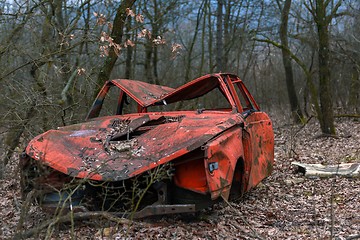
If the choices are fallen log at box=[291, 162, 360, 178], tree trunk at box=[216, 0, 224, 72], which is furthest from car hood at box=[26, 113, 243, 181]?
tree trunk at box=[216, 0, 224, 72]

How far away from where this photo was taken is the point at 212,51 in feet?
76.0

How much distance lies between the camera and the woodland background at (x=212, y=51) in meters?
9.80

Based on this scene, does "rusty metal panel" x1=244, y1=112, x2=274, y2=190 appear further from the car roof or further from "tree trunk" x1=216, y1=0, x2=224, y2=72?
"tree trunk" x1=216, y1=0, x2=224, y2=72

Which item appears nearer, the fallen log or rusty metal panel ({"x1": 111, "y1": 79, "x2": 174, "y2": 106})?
rusty metal panel ({"x1": 111, "y1": 79, "x2": 174, "y2": 106})

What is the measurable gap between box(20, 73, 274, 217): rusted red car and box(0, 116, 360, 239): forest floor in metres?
0.26

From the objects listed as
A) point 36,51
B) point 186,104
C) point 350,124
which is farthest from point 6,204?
point 350,124

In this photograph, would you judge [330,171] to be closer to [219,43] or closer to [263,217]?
[263,217]

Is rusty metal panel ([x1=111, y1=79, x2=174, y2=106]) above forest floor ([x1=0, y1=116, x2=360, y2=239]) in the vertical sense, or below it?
above

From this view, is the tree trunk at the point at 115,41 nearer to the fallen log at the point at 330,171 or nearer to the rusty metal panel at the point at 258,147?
the rusty metal panel at the point at 258,147

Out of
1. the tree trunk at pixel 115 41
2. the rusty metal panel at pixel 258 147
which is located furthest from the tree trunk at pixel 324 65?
the rusty metal panel at pixel 258 147

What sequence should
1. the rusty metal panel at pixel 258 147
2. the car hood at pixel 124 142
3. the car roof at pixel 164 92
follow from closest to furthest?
the car hood at pixel 124 142
the rusty metal panel at pixel 258 147
the car roof at pixel 164 92

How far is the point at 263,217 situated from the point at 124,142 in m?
1.96

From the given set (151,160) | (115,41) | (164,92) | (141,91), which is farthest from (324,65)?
(151,160)

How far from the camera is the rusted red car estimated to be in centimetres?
473
